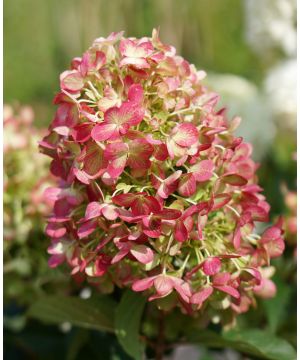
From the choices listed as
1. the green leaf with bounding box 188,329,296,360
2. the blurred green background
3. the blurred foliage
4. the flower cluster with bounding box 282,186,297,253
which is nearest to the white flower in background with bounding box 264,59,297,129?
the blurred green background

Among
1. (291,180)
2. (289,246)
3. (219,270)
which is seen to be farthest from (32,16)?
(219,270)

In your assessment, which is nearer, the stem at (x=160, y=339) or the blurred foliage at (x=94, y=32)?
the stem at (x=160, y=339)

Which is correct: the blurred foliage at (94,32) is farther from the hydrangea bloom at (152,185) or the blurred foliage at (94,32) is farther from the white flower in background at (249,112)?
the hydrangea bloom at (152,185)

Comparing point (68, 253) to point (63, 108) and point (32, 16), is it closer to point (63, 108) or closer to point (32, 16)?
point (63, 108)

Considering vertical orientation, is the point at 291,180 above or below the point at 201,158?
below

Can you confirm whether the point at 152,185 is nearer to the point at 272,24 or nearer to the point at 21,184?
the point at 21,184

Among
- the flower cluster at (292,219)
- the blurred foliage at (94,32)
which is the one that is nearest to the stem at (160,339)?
the flower cluster at (292,219)
